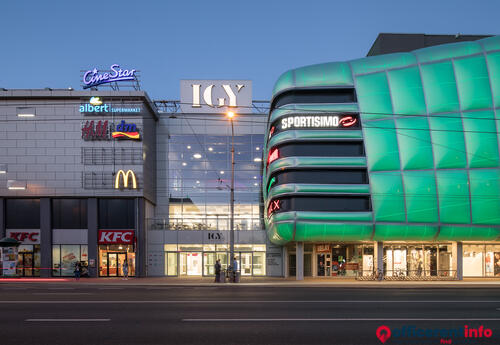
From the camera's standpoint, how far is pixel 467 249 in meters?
44.2

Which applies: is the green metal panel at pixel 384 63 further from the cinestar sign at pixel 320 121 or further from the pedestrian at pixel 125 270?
the pedestrian at pixel 125 270

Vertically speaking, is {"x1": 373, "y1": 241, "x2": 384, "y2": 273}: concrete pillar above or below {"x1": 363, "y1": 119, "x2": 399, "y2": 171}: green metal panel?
below

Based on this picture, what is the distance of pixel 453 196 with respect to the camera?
129ft

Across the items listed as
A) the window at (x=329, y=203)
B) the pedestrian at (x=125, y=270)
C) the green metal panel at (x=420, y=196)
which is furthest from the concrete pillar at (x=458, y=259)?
the pedestrian at (x=125, y=270)

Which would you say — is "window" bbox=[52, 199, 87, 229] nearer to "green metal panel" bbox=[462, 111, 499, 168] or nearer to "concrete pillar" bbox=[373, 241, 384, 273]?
"concrete pillar" bbox=[373, 241, 384, 273]

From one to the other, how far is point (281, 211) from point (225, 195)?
1226cm

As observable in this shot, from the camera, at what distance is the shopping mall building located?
129 ft

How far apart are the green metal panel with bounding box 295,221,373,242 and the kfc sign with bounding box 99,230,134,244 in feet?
53.2

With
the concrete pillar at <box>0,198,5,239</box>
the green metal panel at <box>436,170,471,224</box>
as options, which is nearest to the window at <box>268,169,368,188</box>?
the green metal panel at <box>436,170,471,224</box>

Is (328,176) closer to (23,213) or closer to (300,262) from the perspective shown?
(300,262)

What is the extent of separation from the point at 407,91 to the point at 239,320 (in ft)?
99.3

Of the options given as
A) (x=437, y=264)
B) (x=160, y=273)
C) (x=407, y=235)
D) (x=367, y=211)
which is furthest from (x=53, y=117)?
(x=437, y=264)

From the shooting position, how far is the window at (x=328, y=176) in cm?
3994

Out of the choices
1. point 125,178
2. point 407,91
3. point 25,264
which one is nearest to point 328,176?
point 407,91
